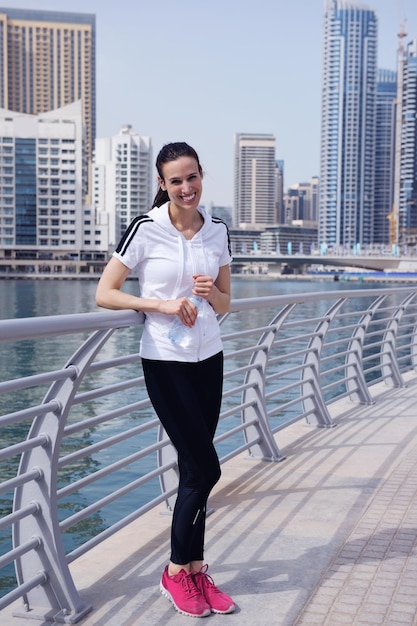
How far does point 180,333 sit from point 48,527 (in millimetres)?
879

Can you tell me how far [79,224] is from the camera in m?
148

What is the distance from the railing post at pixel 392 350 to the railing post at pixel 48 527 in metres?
6.70

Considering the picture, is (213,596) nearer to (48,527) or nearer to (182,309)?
(48,527)

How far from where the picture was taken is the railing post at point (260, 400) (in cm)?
568

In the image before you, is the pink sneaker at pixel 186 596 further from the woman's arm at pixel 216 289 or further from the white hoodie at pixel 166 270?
the woman's arm at pixel 216 289

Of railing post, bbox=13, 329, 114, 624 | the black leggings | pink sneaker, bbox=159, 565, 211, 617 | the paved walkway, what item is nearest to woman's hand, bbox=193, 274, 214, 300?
the black leggings

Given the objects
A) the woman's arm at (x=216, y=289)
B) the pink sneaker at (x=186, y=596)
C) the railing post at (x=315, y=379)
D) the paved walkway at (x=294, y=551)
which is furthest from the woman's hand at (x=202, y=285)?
the railing post at (x=315, y=379)

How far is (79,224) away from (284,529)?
5756 inches

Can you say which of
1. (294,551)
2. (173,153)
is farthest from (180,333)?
(294,551)

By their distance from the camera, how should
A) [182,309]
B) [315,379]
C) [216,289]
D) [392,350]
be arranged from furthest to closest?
1. [392,350]
2. [315,379]
3. [216,289]
4. [182,309]

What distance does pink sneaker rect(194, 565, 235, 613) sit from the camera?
124 inches

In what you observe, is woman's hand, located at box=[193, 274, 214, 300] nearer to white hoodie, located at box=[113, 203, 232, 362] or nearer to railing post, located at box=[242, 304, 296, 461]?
white hoodie, located at box=[113, 203, 232, 362]

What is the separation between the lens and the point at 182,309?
2.92 m

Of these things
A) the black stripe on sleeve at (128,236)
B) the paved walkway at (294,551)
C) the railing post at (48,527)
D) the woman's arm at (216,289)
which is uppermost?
the black stripe on sleeve at (128,236)
